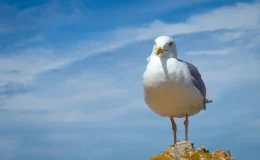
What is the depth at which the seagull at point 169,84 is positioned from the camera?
688 inches

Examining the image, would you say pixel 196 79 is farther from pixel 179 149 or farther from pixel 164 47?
pixel 179 149

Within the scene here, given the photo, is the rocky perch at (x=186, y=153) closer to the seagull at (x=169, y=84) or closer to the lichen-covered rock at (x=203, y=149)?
the lichen-covered rock at (x=203, y=149)

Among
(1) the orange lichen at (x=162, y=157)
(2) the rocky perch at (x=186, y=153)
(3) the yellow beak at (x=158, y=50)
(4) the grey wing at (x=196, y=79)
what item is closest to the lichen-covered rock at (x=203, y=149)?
(2) the rocky perch at (x=186, y=153)

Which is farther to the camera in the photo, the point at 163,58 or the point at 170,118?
the point at 170,118

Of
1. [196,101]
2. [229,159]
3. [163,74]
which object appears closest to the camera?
[229,159]

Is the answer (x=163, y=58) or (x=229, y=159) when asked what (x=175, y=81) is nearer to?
(x=163, y=58)

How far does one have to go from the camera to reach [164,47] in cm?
1786

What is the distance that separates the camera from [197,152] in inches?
553

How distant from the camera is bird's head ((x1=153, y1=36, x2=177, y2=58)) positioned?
17.8m

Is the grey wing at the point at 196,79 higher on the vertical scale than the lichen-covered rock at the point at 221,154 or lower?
higher

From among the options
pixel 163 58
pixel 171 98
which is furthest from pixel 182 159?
pixel 163 58

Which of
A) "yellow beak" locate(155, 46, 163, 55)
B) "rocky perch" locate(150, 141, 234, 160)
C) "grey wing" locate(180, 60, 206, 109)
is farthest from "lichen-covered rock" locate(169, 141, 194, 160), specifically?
"grey wing" locate(180, 60, 206, 109)

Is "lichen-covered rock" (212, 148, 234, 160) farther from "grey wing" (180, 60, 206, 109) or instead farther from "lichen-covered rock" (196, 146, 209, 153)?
"grey wing" (180, 60, 206, 109)

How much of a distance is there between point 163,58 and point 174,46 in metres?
0.83
